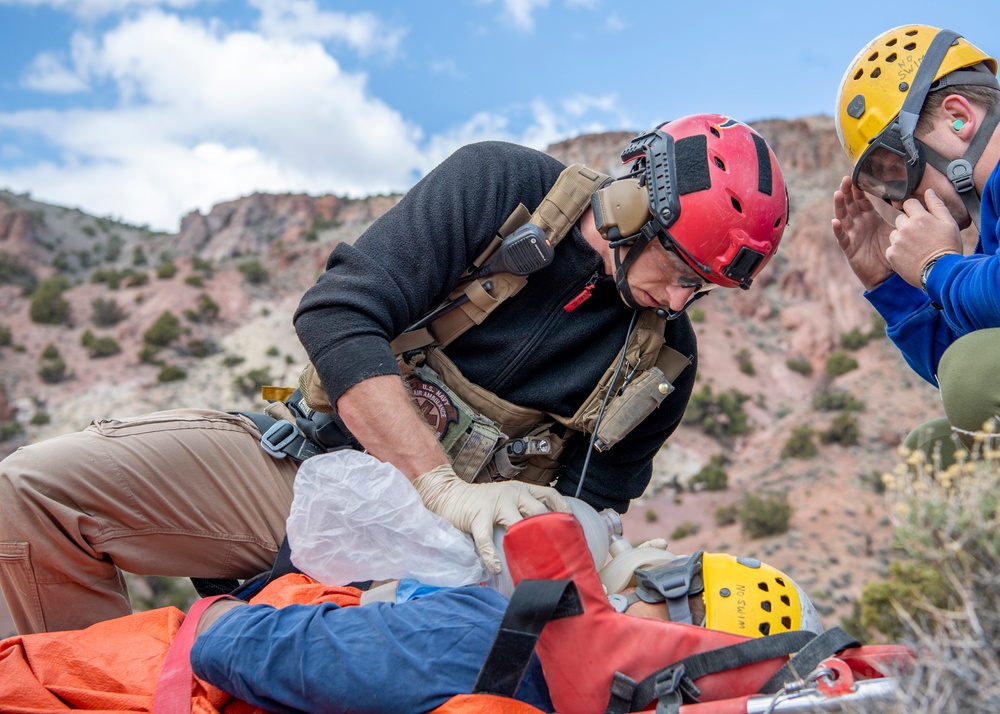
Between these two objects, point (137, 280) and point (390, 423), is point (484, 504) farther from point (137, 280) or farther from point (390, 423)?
point (137, 280)

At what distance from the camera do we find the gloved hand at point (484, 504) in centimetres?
252

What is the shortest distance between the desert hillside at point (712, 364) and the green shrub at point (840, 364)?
122 millimetres

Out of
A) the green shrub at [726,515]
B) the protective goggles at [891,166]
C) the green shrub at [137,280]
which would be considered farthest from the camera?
the green shrub at [137,280]

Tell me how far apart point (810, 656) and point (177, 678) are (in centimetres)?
178

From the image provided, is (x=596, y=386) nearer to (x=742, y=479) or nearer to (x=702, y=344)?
(x=742, y=479)

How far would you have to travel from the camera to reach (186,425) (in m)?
3.12

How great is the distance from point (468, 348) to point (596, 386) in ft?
1.98

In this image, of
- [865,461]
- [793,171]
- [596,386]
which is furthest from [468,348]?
[793,171]

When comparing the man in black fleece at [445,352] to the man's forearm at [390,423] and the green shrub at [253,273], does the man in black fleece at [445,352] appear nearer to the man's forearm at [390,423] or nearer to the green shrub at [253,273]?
the man's forearm at [390,423]

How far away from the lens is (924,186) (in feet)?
9.70

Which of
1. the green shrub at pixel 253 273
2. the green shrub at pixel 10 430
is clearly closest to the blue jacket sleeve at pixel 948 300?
the green shrub at pixel 10 430

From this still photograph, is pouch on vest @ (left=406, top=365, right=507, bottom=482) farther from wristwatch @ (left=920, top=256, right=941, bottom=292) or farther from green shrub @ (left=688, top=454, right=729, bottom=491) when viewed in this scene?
green shrub @ (left=688, top=454, right=729, bottom=491)

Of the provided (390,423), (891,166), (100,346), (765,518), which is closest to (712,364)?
(765,518)

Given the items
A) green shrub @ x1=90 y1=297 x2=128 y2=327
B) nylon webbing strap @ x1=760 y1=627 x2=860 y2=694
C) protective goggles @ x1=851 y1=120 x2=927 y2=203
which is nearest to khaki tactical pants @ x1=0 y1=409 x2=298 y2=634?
nylon webbing strap @ x1=760 y1=627 x2=860 y2=694
